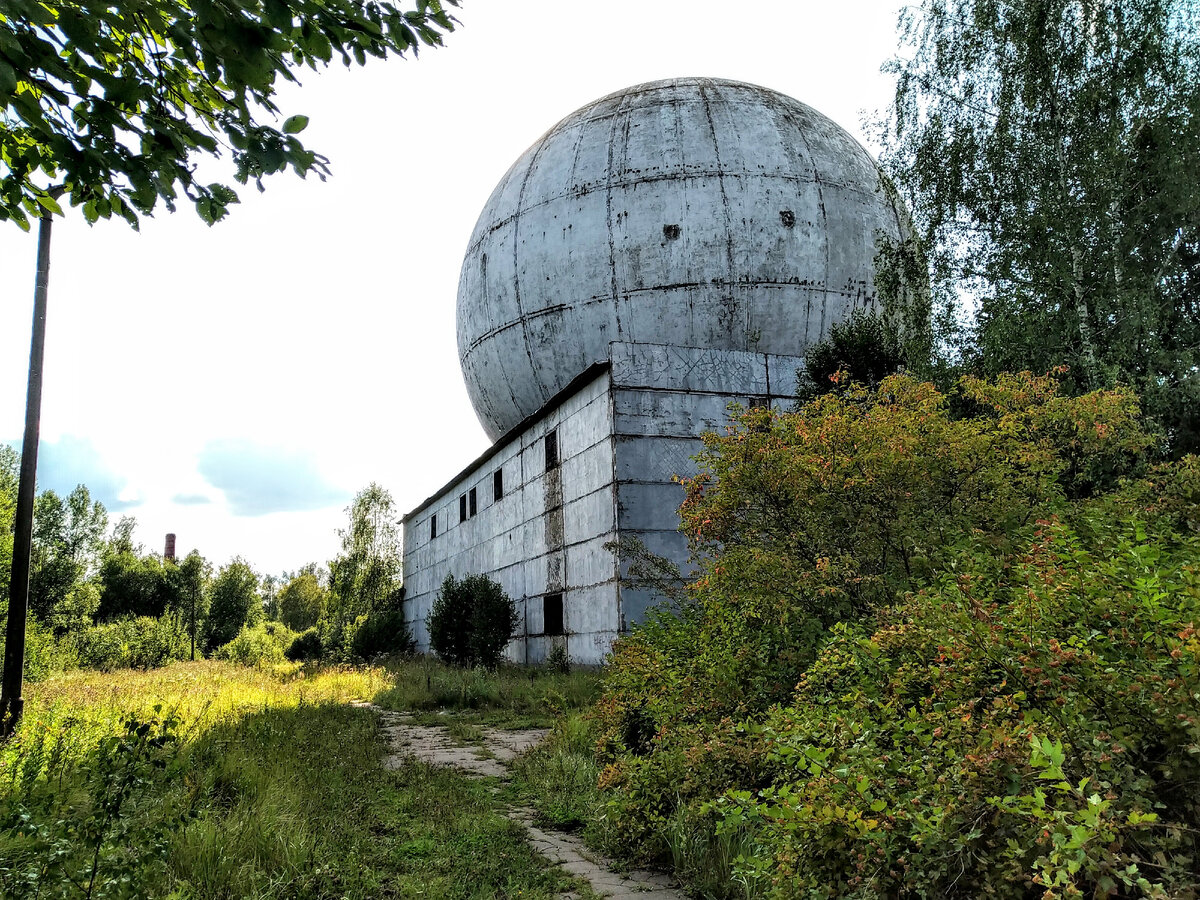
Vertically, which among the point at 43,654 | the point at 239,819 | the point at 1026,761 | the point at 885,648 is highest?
the point at 885,648

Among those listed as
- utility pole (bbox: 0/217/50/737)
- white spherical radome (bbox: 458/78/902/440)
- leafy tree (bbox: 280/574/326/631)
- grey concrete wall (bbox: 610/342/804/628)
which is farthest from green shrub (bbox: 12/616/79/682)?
leafy tree (bbox: 280/574/326/631)

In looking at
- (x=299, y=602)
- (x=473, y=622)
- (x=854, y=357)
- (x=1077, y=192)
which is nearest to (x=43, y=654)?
(x=473, y=622)

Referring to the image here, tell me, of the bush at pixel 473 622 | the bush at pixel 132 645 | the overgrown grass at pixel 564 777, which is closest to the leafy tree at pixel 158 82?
the overgrown grass at pixel 564 777

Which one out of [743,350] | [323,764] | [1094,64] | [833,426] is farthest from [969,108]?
[323,764]

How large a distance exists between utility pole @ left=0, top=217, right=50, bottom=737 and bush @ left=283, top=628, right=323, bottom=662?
82.4ft

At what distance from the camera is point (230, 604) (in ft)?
170

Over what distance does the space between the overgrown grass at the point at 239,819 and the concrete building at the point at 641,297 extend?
25.8 ft

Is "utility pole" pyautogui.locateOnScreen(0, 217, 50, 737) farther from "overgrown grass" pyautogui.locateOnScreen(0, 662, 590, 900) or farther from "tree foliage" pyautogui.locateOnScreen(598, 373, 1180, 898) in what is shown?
"tree foliage" pyautogui.locateOnScreen(598, 373, 1180, 898)

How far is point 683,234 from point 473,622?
10.8 m

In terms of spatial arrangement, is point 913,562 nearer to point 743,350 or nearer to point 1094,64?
point 743,350

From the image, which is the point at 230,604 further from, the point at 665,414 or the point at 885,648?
the point at 885,648

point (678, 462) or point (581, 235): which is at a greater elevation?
point (581, 235)

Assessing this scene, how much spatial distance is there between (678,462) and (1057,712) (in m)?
12.6

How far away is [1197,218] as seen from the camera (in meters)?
13.9
